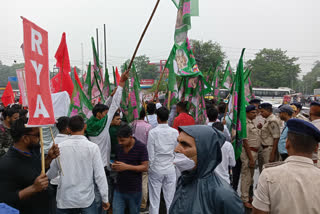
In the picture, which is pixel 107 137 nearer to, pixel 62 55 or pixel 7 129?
pixel 7 129

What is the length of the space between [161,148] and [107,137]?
2.97 feet

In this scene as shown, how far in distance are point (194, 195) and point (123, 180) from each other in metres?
1.81

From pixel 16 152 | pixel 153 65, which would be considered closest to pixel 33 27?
pixel 16 152

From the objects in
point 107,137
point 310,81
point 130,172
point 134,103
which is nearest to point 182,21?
point 134,103

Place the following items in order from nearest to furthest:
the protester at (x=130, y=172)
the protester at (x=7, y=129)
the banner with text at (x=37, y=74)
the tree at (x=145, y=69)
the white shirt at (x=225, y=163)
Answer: the banner with text at (x=37, y=74) < the protester at (x=130, y=172) < the white shirt at (x=225, y=163) < the protester at (x=7, y=129) < the tree at (x=145, y=69)

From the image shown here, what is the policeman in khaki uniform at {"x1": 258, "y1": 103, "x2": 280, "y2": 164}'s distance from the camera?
513 centimetres

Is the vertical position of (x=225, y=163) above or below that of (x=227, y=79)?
below

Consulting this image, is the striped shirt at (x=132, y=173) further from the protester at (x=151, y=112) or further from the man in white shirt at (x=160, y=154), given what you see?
the protester at (x=151, y=112)

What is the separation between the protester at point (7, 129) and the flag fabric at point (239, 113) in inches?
166

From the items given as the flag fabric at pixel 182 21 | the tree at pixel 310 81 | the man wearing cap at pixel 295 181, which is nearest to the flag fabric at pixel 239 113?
the flag fabric at pixel 182 21

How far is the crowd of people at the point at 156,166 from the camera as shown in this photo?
70.6 inches

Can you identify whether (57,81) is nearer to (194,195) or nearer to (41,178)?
(41,178)

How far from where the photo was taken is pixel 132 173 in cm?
349

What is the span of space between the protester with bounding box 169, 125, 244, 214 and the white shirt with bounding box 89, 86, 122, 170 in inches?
78.1
